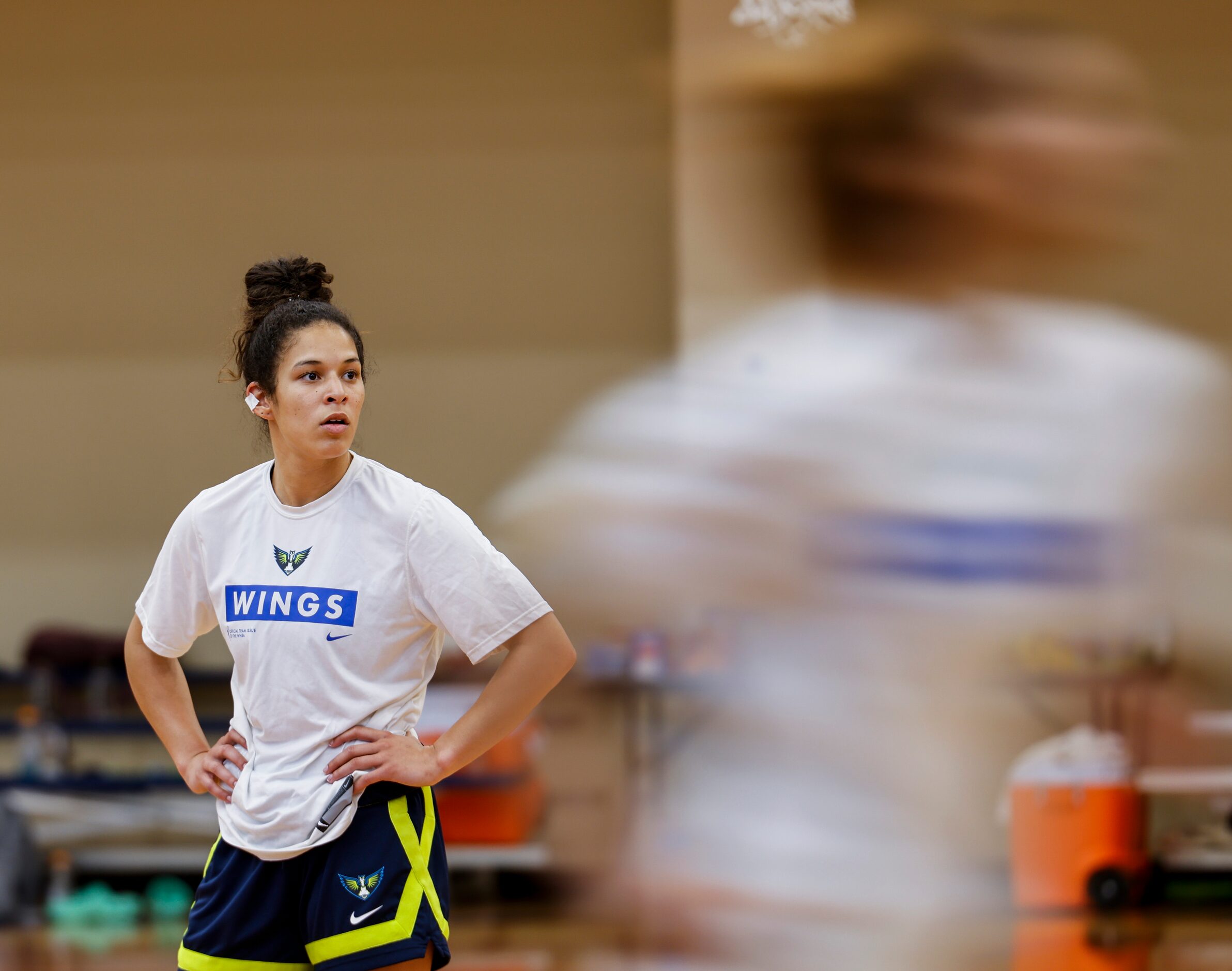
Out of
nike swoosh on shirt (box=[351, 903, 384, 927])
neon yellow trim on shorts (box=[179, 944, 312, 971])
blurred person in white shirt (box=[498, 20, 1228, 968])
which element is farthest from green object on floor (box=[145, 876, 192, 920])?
nike swoosh on shirt (box=[351, 903, 384, 927])

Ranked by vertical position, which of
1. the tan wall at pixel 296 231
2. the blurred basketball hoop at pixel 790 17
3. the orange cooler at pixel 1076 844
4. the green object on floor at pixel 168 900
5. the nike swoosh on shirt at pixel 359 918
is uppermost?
the blurred basketball hoop at pixel 790 17

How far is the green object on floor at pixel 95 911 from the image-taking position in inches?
203

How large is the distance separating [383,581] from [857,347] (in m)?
3.94

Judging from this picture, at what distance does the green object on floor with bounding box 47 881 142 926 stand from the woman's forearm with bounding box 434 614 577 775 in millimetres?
4005

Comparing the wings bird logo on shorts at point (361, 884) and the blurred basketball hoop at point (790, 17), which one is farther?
the blurred basketball hoop at point (790, 17)

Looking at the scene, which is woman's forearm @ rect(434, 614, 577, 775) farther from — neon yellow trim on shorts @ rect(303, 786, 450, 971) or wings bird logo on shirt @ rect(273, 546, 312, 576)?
wings bird logo on shirt @ rect(273, 546, 312, 576)

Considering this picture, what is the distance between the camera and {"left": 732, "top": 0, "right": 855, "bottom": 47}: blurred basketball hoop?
5336 millimetres

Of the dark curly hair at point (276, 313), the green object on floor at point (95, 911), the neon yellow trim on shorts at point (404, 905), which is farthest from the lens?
the green object on floor at point (95, 911)

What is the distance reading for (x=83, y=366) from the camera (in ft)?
19.7

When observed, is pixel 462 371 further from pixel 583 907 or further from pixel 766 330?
pixel 583 907

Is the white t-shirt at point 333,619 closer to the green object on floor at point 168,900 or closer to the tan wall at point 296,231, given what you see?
the green object on floor at point 168,900

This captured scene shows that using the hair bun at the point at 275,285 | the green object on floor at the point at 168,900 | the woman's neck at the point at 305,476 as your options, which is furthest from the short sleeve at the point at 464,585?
the green object on floor at the point at 168,900

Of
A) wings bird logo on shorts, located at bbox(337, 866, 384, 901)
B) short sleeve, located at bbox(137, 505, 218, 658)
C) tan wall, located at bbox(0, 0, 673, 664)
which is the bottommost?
wings bird logo on shorts, located at bbox(337, 866, 384, 901)

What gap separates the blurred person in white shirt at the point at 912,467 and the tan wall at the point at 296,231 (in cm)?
74
